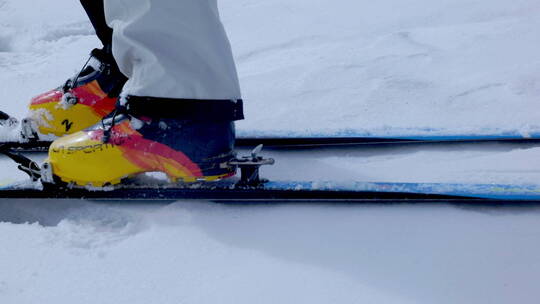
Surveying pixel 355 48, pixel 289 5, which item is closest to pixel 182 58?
pixel 355 48

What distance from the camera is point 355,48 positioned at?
3090 millimetres

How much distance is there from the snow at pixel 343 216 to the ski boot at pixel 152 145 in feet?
0.33

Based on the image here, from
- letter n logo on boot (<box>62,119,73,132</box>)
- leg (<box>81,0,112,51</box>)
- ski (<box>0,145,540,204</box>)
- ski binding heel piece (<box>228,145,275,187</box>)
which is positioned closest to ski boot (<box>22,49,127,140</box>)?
letter n logo on boot (<box>62,119,73,132</box>)

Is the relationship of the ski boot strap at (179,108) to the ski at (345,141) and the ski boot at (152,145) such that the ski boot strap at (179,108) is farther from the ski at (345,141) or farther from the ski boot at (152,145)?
the ski at (345,141)

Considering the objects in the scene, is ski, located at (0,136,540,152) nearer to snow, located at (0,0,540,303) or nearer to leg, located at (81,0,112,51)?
snow, located at (0,0,540,303)

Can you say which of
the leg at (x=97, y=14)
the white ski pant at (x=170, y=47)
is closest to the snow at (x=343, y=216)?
the white ski pant at (x=170, y=47)

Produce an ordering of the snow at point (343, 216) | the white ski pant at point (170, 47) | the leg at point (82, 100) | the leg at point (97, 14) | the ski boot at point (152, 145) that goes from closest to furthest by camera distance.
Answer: the snow at point (343, 216)
the white ski pant at point (170, 47)
the ski boot at point (152, 145)
the leg at point (97, 14)
the leg at point (82, 100)

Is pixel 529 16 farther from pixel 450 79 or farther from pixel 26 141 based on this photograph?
pixel 26 141

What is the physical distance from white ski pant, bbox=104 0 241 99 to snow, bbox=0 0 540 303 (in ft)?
1.20

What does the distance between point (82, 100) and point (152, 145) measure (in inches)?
27.7

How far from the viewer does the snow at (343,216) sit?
4.09ft

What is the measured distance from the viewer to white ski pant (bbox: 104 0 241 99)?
4.75ft

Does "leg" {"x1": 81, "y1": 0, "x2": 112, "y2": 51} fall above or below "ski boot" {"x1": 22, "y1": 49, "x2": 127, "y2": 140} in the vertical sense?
above

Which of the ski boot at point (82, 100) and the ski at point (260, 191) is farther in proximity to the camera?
the ski boot at point (82, 100)
